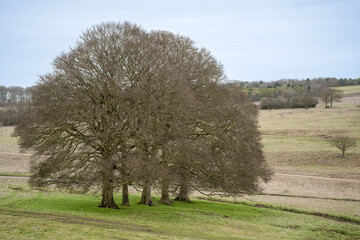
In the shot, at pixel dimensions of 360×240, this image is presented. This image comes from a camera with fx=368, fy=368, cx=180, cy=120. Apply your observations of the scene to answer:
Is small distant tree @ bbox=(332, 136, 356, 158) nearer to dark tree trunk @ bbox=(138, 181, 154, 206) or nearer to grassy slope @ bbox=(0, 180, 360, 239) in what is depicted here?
grassy slope @ bbox=(0, 180, 360, 239)

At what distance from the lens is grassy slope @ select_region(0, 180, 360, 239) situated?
16594 mm

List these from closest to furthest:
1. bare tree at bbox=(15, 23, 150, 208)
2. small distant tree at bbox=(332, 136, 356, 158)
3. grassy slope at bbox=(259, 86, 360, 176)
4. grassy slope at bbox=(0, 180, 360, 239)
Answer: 1. grassy slope at bbox=(0, 180, 360, 239)
2. bare tree at bbox=(15, 23, 150, 208)
3. grassy slope at bbox=(259, 86, 360, 176)
4. small distant tree at bbox=(332, 136, 356, 158)

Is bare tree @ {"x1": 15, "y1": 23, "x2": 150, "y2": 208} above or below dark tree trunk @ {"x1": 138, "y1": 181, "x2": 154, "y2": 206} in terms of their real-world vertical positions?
above

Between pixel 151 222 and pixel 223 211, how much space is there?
9303 millimetres

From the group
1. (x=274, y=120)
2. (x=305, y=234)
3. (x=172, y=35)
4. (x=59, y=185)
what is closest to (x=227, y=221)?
(x=305, y=234)

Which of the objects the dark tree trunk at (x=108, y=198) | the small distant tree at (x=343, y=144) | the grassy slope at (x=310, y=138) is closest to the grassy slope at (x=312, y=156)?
the grassy slope at (x=310, y=138)

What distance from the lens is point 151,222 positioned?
2272 cm

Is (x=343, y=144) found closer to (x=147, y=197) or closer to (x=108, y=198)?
(x=147, y=197)

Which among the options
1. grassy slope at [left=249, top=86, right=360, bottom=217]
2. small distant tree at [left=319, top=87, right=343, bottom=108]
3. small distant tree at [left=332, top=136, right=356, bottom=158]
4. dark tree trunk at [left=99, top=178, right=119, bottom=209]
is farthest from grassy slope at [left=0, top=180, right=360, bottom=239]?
small distant tree at [left=319, top=87, right=343, bottom=108]

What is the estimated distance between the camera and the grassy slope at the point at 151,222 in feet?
54.4

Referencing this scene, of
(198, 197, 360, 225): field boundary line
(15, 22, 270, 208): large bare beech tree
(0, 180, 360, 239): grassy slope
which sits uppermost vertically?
(15, 22, 270, 208): large bare beech tree

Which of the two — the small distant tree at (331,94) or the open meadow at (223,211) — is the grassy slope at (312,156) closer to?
the open meadow at (223,211)

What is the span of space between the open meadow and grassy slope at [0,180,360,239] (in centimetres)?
4

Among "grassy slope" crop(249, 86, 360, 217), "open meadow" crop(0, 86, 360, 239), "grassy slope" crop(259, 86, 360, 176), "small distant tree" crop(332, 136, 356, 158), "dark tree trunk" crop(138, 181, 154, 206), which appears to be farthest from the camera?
"small distant tree" crop(332, 136, 356, 158)
